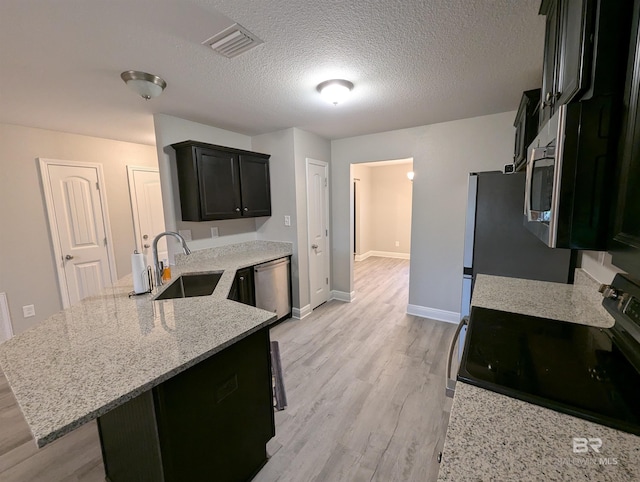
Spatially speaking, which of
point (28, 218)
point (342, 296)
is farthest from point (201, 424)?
point (28, 218)

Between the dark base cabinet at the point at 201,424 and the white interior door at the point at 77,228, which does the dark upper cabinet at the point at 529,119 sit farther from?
the white interior door at the point at 77,228

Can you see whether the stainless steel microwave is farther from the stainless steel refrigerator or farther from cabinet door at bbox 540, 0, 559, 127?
the stainless steel refrigerator

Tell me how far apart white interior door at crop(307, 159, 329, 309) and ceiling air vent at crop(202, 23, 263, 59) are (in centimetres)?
202

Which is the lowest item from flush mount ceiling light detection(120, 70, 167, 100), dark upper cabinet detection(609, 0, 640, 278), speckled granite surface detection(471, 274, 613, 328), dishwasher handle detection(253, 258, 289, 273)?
dishwasher handle detection(253, 258, 289, 273)

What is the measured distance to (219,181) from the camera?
3006mm

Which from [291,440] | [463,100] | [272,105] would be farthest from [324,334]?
[463,100]

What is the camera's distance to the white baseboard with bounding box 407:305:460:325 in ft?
11.1

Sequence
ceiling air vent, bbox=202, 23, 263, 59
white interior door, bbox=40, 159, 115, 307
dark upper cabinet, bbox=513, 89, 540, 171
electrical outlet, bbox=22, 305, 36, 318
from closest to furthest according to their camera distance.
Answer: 1. ceiling air vent, bbox=202, 23, 263, 59
2. dark upper cabinet, bbox=513, 89, 540, 171
3. electrical outlet, bbox=22, 305, 36, 318
4. white interior door, bbox=40, 159, 115, 307

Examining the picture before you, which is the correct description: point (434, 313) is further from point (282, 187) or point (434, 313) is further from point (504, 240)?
point (282, 187)

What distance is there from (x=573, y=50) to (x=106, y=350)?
6.54ft

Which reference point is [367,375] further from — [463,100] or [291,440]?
[463,100]

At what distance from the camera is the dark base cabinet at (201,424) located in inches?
42.1

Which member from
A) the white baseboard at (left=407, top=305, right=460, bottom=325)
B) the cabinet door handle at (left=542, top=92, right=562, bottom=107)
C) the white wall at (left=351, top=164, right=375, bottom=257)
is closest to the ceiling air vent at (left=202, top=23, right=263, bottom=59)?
the cabinet door handle at (left=542, top=92, right=562, bottom=107)

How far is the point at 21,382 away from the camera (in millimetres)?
938
